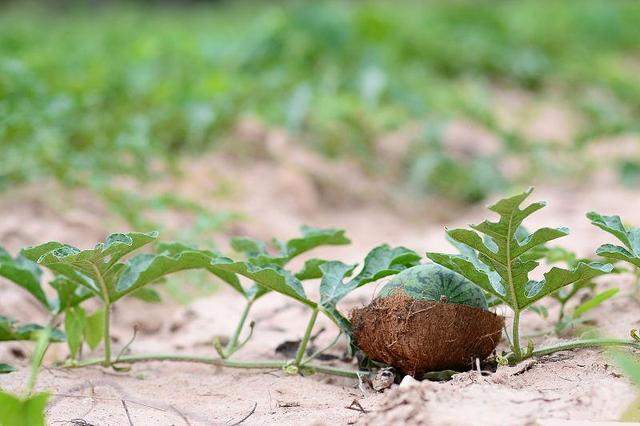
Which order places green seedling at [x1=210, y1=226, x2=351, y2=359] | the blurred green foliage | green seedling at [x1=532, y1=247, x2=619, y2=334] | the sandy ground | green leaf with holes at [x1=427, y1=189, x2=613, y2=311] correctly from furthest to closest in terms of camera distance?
the blurred green foliage, green seedling at [x1=532, y1=247, x2=619, y2=334], green seedling at [x1=210, y1=226, x2=351, y2=359], green leaf with holes at [x1=427, y1=189, x2=613, y2=311], the sandy ground

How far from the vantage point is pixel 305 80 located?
4.86 meters

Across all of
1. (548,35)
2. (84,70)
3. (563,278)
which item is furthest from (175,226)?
(548,35)

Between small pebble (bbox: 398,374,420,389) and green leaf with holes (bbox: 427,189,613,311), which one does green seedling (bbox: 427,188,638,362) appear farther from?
small pebble (bbox: 398,374,420,389)

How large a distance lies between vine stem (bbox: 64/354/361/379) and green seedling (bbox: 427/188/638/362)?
1.26 feet

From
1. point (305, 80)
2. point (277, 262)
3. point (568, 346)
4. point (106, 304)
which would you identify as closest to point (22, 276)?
point (106, 304)

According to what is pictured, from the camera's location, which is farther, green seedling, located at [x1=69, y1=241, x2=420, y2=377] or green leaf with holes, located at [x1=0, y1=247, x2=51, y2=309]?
green leaf with holes, located at [x1=0, y1=247, x2=51, y2=309]

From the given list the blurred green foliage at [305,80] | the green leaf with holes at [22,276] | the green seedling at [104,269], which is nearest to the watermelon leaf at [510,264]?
the green seedling at [104,269]


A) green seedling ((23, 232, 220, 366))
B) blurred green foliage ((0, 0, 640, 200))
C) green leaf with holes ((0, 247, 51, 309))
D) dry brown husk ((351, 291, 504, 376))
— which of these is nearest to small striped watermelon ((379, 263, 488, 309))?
dry brown husk ((351, 291, 504, 376))

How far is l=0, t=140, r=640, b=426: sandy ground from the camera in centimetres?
153

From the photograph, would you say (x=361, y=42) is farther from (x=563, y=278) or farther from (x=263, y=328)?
(x=563, y=278)

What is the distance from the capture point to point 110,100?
166 inches

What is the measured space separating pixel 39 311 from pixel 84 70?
7.51 feet

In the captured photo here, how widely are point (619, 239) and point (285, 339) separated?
37.8 inches

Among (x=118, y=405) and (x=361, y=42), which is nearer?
(x=118, y=405)
